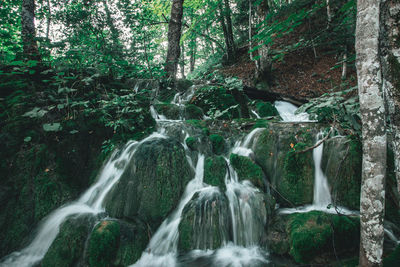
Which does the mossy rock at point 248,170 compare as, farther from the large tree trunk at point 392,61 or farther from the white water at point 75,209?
the large tree trunk at point 392,61

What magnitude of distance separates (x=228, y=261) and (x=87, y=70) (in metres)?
5.61

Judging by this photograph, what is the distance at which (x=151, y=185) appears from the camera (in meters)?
3.75

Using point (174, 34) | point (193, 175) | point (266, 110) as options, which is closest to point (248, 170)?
point (193, 175)

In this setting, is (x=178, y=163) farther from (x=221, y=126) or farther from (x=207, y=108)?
(x=207, y=108)

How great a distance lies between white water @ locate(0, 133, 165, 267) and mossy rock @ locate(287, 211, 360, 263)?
3.58 metres

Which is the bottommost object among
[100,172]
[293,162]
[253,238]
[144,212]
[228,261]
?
[228,261]

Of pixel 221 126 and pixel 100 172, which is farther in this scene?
pixel 221 126

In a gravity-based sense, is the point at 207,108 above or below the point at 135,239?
above

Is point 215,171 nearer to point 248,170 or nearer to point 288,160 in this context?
point 248,170

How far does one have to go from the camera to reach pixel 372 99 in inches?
70.7

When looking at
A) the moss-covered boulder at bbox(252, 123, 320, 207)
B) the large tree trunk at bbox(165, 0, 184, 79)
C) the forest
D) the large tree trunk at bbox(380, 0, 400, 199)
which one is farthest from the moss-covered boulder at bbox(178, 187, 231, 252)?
the large tree trunk at bbox(165, 0, 184, 79)

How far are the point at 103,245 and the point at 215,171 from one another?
97.1 inches

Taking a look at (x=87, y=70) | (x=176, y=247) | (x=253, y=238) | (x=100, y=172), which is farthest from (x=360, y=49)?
(x=87, y=70)

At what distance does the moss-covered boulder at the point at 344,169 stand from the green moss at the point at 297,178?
0.35 meters
